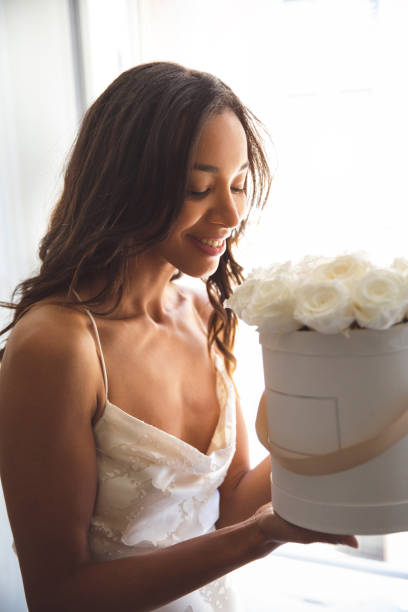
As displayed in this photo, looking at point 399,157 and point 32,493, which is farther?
point 399,157

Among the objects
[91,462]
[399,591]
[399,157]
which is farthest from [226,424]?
[399,157]

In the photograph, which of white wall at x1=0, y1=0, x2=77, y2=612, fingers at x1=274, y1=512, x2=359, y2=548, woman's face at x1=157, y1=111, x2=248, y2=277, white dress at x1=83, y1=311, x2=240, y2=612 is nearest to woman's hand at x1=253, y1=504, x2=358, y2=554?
fingers at x1=274, y1=512, x2=359, y2=548

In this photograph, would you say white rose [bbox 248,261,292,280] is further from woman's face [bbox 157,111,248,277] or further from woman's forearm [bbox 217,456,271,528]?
woman's forearm [bbox 217,456,271,528]

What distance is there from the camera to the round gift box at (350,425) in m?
0.69

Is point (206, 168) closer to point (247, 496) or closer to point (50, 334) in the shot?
point (50, 334)

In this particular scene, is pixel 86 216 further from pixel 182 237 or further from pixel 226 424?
pixel 226 424

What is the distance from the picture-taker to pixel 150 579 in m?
0.89

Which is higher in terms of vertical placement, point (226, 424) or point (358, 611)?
point (226, 424)

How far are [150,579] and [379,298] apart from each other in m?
0.57

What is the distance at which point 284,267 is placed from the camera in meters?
0.73

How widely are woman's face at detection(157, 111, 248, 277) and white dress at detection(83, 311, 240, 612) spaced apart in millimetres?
204

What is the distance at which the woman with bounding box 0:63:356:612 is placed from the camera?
0.88m

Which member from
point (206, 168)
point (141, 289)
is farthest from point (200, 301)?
point (206, 168)

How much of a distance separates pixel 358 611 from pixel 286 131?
113cm
